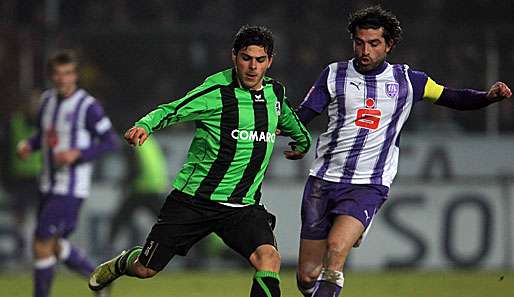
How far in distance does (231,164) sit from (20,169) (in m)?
5.79

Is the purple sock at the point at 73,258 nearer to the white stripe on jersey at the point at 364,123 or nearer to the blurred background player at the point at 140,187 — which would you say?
the blurred background player at the point at 140,187

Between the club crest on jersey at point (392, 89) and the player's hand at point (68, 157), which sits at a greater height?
the club crest on jersey at point (392, 89)

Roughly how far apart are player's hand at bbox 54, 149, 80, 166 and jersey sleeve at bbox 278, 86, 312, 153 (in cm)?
296

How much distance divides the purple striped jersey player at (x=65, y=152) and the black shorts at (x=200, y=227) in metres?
2.76

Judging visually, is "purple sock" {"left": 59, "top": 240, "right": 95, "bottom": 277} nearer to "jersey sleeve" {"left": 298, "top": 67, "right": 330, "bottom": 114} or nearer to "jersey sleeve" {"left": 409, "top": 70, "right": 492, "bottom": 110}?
"jersey sleeve" {"left": 298, "top": 67, "right": 330, "bottom": 114}

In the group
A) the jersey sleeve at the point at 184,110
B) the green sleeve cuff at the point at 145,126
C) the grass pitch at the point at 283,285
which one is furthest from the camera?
the grass pitch at the point at 283,285

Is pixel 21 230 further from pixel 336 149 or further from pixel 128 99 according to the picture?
pixel 336 149

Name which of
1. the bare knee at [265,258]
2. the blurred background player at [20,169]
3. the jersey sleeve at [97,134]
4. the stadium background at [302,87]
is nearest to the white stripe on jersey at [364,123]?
the bare knee at [265,258]

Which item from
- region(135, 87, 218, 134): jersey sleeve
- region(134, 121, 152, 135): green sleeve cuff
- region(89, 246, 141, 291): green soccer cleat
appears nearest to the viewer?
region(134, 121, 152, 135): green sleeve cuff

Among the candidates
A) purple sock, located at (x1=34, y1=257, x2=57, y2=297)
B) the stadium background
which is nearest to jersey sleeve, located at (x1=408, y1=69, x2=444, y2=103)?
purple sock, located at (x1=34, y1=257, x2=57, y2=297)

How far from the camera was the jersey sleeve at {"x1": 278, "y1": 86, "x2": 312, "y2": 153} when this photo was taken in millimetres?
7723

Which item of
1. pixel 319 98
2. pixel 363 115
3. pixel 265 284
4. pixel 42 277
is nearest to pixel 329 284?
pixel 265 284

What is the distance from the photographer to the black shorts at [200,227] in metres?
7.45

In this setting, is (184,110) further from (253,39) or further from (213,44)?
(213,44)
